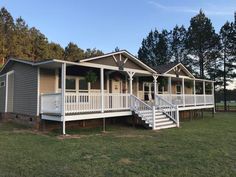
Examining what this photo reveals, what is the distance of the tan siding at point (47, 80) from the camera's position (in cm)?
1188

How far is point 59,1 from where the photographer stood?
1853cm

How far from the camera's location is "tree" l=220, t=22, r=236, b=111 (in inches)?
1230

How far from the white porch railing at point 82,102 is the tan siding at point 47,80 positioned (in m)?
0.62

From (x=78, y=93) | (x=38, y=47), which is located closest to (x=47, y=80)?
(x=78, y=93)

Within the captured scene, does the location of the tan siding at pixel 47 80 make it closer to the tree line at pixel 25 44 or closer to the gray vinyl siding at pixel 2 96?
the gray vinyl siding at pixel 2 96

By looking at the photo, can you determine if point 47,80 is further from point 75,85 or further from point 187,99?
point 187,99

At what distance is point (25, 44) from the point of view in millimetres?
36594

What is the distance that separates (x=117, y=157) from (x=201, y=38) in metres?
31.3

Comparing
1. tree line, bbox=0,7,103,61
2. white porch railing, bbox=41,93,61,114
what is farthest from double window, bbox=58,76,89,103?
tree line, bbox=0,7,103,61

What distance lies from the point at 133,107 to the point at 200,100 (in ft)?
28.2

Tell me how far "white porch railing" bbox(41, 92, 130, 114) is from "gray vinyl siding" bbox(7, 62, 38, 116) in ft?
2.83

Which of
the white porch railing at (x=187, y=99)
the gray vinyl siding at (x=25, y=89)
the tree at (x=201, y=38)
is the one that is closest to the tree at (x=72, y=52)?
the tree at (x=201, y=38)

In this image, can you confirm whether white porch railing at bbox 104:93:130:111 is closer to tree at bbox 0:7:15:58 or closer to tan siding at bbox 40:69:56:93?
tan siding at bbox 40:69:56:93

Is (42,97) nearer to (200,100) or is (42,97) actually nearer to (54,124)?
(54,124)
